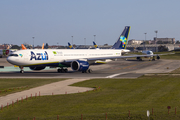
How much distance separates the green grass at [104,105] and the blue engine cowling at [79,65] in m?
19.2

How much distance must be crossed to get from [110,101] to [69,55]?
32.2m

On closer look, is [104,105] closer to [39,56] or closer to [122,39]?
[39,56]

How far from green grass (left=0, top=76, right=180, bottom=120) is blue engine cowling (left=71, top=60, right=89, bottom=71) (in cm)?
1921

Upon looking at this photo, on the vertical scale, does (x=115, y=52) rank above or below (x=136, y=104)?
above

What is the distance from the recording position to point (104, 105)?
28234 millimetres

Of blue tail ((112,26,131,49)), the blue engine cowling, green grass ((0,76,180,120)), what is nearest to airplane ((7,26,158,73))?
the blue engine cowling

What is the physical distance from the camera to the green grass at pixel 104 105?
24.1 m

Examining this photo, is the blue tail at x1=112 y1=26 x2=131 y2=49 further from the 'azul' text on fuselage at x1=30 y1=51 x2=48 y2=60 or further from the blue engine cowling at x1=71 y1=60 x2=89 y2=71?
the 'azul' text on fuselage at x1=30 y1=51 x2=48 y2=60

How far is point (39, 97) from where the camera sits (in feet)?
107

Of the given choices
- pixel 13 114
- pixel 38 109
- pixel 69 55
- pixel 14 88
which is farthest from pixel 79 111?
pixel 69 55

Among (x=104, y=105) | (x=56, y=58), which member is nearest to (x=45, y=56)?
(x=56, y=58)

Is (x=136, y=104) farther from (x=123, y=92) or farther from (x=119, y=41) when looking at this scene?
(x=119, y=41)

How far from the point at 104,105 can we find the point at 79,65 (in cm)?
2941

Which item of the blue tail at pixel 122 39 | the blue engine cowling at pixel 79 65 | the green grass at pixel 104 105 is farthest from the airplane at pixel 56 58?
the green grass at pixel 104 105
